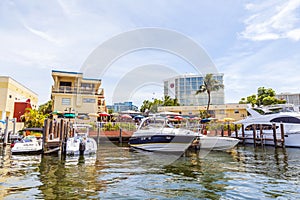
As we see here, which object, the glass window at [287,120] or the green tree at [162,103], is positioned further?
the green tree at [162,103]

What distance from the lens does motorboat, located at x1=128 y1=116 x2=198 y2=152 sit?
15.8 meters

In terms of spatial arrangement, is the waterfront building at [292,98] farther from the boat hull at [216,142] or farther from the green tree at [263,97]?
the boat hull at [216,142]

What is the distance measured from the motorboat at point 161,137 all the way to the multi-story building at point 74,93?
61.2ft

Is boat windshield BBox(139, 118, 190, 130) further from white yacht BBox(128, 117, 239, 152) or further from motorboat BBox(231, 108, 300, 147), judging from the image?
motorboat BBox(231, 108, 300, 147)

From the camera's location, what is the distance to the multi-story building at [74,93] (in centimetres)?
3512

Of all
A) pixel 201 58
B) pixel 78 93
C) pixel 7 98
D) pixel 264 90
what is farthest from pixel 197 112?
pixel 7 98

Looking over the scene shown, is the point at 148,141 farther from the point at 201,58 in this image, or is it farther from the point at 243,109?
the point at 243,109

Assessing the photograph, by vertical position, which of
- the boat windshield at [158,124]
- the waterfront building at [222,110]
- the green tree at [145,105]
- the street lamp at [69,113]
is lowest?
the boat windshield at [158,124]

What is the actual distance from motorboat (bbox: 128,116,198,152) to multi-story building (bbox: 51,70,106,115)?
18.6 metres

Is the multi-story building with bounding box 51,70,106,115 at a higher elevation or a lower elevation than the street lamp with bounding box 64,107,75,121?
higher

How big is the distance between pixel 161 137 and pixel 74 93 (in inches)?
925

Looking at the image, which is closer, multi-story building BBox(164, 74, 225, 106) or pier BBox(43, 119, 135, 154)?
pier BBox(43, 119, 135, 154)

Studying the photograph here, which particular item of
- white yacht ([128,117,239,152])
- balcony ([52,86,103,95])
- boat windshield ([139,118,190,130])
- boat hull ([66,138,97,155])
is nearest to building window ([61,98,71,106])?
balcony ([52,86,103,95])

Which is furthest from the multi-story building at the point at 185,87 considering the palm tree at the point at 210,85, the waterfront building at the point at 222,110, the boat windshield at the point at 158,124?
the boat windshield at the point at 158,124
